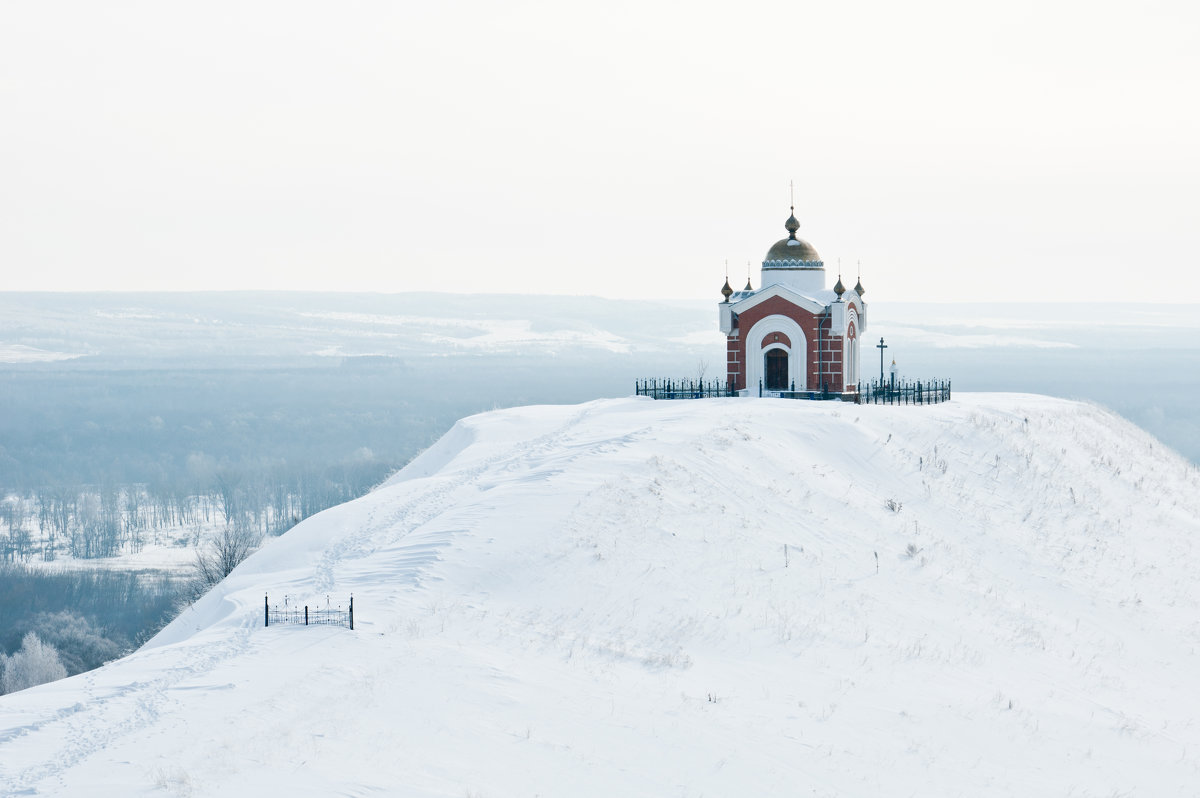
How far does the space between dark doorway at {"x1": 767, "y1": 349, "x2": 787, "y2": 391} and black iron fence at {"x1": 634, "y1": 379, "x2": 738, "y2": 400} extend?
5.37ft

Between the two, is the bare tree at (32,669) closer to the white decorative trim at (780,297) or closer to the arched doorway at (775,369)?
the arched doorway at (775,369)

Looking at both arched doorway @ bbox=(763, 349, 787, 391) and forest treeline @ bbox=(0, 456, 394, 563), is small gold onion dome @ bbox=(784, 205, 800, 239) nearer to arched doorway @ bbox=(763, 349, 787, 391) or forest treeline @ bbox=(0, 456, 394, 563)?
arched doorway @ bbox=(763, 349, 787, 391)

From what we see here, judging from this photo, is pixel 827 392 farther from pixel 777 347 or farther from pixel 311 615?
pixel 311 615

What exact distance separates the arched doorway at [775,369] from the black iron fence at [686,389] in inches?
61.7

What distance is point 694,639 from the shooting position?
2277 centimetres

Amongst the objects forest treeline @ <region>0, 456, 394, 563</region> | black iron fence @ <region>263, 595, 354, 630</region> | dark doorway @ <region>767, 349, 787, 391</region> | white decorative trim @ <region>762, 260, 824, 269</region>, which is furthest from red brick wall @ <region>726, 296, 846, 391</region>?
forest treeline @ <region>0, 456, 394, 563</region>

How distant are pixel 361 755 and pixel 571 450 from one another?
757 inches

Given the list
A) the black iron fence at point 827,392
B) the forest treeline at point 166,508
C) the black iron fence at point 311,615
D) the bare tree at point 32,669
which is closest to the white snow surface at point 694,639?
the black iron fence at point 311,615

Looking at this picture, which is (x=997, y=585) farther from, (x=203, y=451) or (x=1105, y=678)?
(x=203, y=451)

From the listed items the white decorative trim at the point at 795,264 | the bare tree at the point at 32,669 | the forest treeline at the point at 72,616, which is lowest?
the forest treeline at the point at 72,616

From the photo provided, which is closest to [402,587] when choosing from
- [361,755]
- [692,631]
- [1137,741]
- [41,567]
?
[692,631]

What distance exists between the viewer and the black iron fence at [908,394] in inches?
1873

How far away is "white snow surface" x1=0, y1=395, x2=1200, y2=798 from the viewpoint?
16406 millimetres

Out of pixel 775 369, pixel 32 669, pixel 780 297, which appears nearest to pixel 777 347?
pixel 775 369
